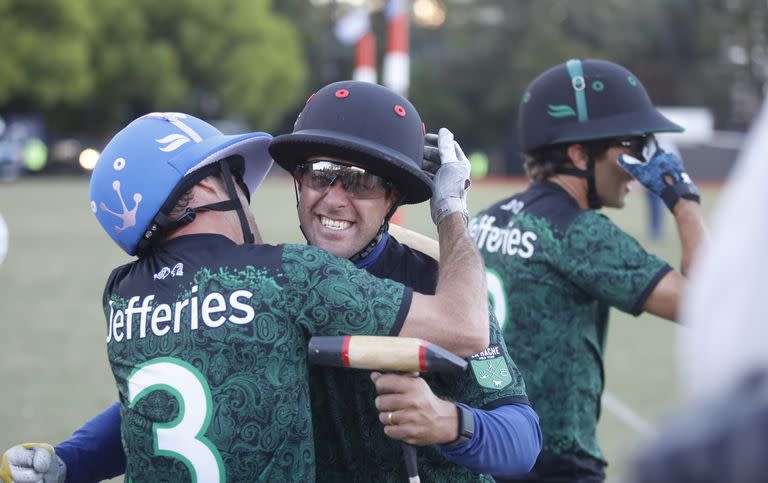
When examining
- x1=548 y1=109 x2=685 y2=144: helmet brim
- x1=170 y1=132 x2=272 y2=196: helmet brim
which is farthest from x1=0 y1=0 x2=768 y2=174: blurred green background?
x1=170 y1=132 x2=272 y2=196: helmet brim

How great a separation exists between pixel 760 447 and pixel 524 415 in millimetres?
1847

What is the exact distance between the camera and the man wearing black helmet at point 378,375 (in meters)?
2.65

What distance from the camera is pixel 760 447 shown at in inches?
40.5

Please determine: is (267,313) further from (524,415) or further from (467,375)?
(524,415)

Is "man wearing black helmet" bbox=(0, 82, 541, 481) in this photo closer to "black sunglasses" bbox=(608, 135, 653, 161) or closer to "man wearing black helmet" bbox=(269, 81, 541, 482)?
"man wearing black helmet" bbox=(269, 81, 541, 482)

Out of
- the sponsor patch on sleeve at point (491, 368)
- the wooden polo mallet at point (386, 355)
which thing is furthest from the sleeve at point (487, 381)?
the wooden polo mallet at point (386, 355)

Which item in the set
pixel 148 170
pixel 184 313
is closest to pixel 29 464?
pixel 184 313

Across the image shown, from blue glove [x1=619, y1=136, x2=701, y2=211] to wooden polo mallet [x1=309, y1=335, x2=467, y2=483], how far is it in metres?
2.03

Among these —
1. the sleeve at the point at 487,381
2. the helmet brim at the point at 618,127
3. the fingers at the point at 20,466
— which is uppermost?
the helmet brim at the point at 618,127

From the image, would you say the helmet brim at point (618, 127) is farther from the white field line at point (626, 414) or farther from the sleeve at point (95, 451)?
the white field line at point (626, 414)

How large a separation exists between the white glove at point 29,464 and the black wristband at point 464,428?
46.6 inches

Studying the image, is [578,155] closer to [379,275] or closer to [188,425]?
[379,275]

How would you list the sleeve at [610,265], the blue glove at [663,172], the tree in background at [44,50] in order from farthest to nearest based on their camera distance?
the tree in background at [44,50], the blue glove at [663,172], the sleeve at [610,265]

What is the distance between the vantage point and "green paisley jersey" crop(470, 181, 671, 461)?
12.6ft
